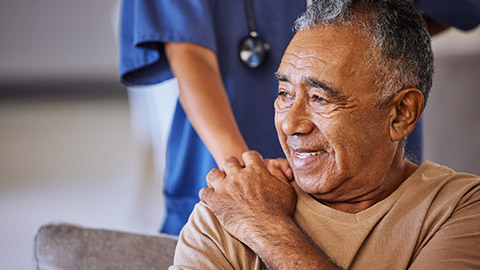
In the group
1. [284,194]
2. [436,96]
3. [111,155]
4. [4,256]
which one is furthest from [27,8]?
[284,194]

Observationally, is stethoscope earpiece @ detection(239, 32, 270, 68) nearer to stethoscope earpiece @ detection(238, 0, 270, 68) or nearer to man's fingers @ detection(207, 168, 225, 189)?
stethoscope earpiece @ detection(238, 0, 270, 68)

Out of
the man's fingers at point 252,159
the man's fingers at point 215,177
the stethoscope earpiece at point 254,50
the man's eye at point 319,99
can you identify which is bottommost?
the man's fingers at point 215,177

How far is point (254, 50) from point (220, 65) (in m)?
0.11

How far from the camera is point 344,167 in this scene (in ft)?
4.08

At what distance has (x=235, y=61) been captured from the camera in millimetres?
1742

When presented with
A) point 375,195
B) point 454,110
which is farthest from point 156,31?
point 454,110

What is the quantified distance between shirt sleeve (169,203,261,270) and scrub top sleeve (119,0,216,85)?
58cm

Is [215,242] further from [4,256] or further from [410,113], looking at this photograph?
[4,256]

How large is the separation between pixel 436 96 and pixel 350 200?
5.64 ft

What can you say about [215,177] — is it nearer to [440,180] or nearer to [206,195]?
[206,195]

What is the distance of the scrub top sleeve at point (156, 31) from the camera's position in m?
1.65

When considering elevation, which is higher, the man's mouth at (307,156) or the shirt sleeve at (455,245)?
the man's mouth at (307,156)

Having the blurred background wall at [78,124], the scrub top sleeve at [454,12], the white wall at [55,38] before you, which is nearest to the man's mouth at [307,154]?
the scrub top sleeve at [454,12]

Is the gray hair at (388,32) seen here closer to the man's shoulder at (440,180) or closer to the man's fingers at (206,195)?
the man's shoulder at (440,180)
